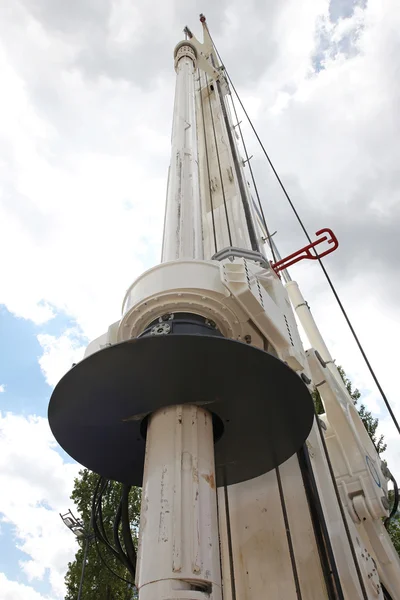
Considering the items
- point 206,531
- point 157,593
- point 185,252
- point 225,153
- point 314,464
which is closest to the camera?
point 157,593

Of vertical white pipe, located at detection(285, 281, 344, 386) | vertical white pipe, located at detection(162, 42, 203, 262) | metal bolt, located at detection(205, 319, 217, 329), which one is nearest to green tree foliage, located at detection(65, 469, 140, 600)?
vertical white pipe, located at detection(285, 281, 344, 386)

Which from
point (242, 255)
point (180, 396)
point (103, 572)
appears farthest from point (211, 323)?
point (103, 572)

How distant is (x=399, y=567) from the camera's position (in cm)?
280

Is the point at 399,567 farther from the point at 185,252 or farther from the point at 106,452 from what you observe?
the point at 185,252

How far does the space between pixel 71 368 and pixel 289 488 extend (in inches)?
60.7

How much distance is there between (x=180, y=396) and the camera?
194cm

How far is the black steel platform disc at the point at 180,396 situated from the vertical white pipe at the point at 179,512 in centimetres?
15

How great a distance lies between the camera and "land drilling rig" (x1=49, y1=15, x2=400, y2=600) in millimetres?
1662

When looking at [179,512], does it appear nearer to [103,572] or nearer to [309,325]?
[309,325]

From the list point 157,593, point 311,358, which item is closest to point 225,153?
point 311,358

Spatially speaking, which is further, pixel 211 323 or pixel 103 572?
pixel 103 572

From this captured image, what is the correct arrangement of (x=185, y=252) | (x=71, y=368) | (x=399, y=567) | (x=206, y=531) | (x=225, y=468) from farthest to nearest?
(x=185, y=252) < (x=399, y=567) < (x=225, y=468) < (x=71, y=368) < (x=206, y=531)

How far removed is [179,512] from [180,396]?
1.67 feet

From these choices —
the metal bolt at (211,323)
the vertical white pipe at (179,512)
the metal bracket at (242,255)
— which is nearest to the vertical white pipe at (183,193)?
the metal bracket at (242,255)
